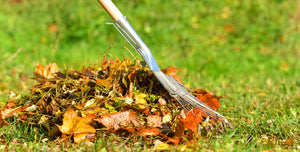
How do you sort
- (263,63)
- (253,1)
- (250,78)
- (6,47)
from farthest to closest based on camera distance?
(253,1) < (263,63) < (6,47) < (250,78)

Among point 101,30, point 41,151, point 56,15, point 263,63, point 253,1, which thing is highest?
point 253,1

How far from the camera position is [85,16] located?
5652 millimetres

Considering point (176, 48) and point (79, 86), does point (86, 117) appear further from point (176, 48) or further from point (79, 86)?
point (176, 48)

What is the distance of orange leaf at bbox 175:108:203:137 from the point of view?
199 centimetres

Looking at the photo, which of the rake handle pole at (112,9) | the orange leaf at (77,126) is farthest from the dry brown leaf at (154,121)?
the rake handle pole at (112,9)

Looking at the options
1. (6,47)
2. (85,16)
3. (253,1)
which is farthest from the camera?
(253,1)

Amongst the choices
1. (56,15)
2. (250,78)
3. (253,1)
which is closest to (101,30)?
(56,15)

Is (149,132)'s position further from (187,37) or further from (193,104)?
(187,37)

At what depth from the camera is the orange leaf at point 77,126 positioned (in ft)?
6.57

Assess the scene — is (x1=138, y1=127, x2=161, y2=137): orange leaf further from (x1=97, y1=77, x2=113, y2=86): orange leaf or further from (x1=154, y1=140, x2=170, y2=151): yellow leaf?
(x1=97, y1=77, x2=113, y2=86): orange leaf

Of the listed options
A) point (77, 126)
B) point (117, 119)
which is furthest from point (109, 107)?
point (77, 126)

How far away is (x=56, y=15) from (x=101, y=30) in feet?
3.69

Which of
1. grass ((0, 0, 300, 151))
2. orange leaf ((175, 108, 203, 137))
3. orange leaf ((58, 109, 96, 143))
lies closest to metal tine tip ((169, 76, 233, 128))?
orange leaf ((175, 108, 203, 137))

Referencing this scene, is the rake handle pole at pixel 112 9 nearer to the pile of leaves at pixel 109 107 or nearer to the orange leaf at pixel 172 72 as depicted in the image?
the pile of leaves at pixel 109 107
